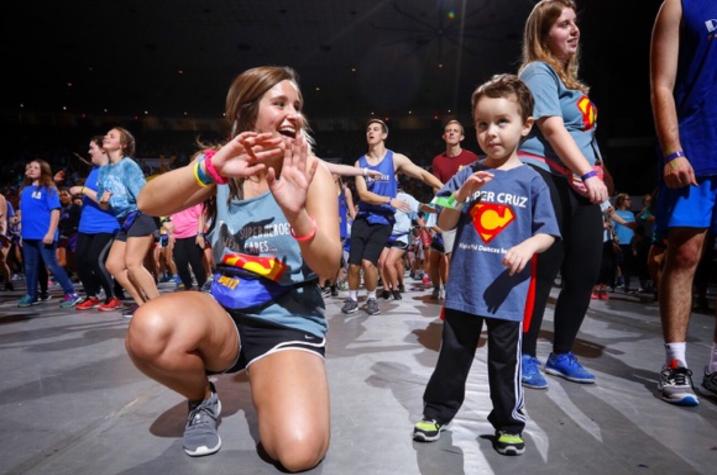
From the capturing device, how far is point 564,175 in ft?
6.49

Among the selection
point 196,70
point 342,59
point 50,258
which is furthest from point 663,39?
point 196,70

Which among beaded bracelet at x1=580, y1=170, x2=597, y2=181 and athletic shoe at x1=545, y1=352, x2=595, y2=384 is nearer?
beaded bracelet at x1=580, y1=170, x2=597, y2=181

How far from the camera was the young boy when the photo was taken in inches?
56.7

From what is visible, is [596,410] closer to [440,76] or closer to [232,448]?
[232,448]

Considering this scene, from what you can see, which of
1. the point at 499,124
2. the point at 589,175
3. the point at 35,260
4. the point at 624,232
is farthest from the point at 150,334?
the point at 624,232

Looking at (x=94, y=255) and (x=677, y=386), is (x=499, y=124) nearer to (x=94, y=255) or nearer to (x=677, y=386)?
(x=677, y=386)

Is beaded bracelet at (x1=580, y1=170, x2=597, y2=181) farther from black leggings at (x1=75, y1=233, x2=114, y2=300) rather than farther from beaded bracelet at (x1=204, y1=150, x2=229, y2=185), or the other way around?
black leggings at (x1=75, y1=233, x2=114, y2=300)

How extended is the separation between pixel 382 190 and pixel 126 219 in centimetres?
233

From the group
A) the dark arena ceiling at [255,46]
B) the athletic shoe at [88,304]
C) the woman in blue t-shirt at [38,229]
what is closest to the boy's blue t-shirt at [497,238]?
the athletic shoe at [88,304]

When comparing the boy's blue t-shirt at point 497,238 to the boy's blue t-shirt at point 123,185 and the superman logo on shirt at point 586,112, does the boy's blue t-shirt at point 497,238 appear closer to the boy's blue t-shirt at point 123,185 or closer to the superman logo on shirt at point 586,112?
the superman logo on shirt at point 586,112

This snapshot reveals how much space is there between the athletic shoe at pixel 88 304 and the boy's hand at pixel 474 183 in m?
4.75

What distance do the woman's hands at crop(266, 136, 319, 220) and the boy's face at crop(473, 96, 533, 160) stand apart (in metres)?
0.66

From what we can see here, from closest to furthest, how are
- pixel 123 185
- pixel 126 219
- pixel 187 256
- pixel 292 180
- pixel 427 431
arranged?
pixel 292 180, pixel 427 431, pixel 126 219, pixel 123 185, pixel 187 256

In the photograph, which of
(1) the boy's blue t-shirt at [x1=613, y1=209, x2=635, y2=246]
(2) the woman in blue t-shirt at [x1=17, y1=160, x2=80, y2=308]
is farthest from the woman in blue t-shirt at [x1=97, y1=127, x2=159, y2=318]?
(1) the boy's blue t-shirt at [x1=613, y1=209, x2=635, y2=246]
